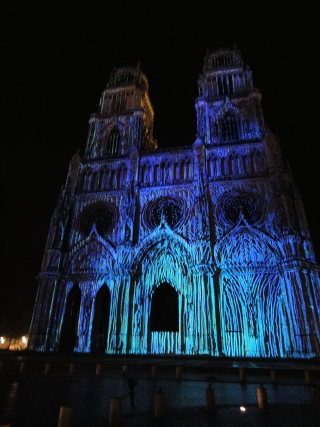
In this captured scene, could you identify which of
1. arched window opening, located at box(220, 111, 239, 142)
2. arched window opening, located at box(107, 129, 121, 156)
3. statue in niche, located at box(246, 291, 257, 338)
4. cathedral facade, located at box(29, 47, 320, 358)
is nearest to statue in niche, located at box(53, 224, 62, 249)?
cathedral facade, located at box(29, 47, 320, 358)

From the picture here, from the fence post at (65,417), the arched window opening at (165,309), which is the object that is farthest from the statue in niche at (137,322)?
the fence post at (65,417)

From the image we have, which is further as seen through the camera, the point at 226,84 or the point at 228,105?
the point at 226,84

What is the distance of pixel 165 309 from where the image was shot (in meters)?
21.1

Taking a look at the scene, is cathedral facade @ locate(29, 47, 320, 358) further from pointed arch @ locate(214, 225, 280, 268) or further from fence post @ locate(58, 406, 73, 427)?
fence post @ locate(58, 406, 73, 427)

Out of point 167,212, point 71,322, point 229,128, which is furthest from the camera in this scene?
point 229,128

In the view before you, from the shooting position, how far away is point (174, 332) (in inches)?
753

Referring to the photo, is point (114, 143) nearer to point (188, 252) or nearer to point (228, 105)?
point (228, 105)

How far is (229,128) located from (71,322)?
22.7 meters

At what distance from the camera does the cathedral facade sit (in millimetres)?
17703

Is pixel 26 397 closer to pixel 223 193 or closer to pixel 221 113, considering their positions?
pixel 223 193

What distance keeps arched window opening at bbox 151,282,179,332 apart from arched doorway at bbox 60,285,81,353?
6.20m

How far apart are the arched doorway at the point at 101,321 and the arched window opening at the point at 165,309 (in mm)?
3967

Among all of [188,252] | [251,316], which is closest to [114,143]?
[188,252]

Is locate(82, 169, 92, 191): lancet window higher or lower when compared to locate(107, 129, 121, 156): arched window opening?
lower
